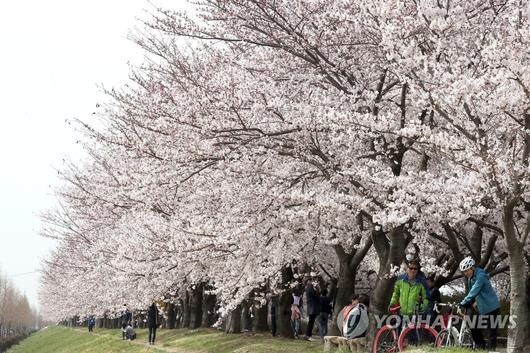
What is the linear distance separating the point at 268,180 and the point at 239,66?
98.8 inches

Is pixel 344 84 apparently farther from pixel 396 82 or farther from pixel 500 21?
pixel 500 21

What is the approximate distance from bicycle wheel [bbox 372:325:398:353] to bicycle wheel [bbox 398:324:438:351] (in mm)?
277

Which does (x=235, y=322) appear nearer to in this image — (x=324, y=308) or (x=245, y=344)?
(x=324, y=308)

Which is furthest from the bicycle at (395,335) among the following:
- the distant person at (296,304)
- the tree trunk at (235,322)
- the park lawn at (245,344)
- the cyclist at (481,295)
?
the tree trunk at (235,322)

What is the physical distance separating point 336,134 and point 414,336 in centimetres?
403

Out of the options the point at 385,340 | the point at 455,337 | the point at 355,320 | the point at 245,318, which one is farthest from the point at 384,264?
the point at 245,318

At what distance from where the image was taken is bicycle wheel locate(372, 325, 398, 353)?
11461 millimetres

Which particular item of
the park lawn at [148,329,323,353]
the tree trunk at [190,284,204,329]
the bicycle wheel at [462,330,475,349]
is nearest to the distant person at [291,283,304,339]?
the park lawn at [148,329,323,353]

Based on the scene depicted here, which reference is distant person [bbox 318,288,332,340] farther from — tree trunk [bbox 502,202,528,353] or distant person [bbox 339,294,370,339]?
tree trunk [bbox 502,202,528,353]

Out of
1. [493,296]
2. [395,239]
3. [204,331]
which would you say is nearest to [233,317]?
[204,331]

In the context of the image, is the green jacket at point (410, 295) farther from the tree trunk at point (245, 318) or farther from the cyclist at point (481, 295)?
the tree trunk at point (245, 318)

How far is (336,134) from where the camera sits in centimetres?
1218

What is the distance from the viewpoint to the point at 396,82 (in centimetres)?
1302

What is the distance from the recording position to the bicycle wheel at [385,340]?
11461 millimetres
